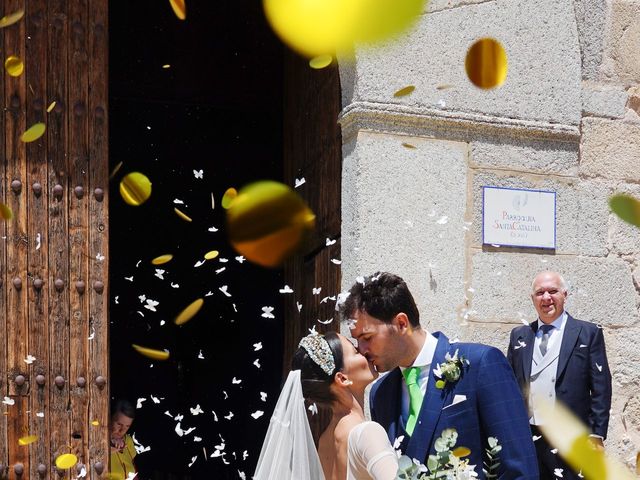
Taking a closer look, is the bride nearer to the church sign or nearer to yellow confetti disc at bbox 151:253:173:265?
the church sign

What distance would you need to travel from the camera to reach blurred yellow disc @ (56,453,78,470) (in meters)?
4.54

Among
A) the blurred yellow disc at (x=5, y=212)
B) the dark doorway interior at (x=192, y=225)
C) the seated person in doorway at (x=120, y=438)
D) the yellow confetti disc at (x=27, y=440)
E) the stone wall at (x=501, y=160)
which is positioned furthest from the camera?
the dark doorway interior at (x=192, y=225)

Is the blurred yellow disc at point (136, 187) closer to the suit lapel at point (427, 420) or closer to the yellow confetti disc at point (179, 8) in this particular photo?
the yellow confetti disc at point (179, 8)

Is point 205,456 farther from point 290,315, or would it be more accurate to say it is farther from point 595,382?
point 595,382

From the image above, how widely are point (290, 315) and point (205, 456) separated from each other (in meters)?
1.57

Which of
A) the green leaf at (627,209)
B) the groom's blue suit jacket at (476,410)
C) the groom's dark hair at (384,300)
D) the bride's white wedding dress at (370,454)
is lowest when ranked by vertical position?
the bride's white wedding dress at (370,454)

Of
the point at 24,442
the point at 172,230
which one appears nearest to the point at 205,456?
the point at 172,230

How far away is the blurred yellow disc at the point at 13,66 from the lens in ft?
15.2

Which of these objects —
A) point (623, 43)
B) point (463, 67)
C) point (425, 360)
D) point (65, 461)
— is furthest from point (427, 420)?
point (623, 43)

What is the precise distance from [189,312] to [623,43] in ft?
10.7

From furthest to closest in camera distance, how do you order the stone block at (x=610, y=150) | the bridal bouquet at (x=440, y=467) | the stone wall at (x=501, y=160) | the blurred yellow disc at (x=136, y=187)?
the blurred yellow disc at (x=136, y=187) → the stone block at (x=610, y=150) → the stone wall at (x=501, y=160) → the bridal bouquet at (x=440, y=467)

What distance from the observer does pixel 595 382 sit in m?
4.89

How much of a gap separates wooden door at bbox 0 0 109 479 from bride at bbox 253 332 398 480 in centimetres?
103

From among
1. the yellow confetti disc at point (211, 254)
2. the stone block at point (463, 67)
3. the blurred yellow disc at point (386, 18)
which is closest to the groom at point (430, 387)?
the blurred yellow disc at point (386, 18)
